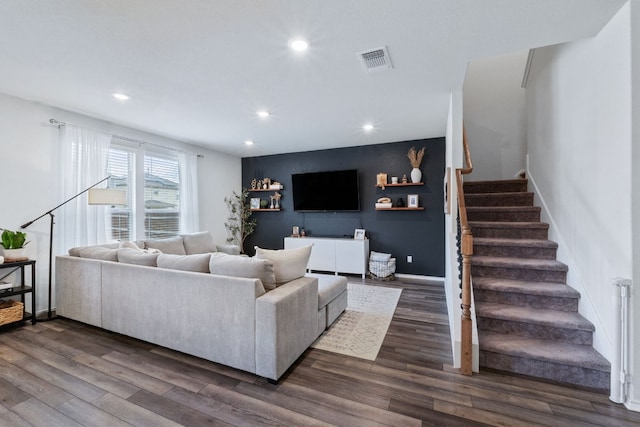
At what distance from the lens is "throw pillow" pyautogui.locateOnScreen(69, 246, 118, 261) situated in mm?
3053

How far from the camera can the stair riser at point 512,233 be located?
321 cm

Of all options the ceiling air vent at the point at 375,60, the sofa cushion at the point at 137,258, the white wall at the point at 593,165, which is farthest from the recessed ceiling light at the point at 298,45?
the sofa cushion at the point at 137,258

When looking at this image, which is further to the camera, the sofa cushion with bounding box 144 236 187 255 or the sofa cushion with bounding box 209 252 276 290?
the sofa cushion with bounding box 144 236 187 255

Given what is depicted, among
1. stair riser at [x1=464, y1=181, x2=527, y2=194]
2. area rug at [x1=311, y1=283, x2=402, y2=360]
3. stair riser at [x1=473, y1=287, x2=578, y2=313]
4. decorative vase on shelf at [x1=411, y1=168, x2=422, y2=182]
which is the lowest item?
area rug at [x1=311, y1=283, x2=402, y2=360]

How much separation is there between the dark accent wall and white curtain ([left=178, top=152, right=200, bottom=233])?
1.57 meters

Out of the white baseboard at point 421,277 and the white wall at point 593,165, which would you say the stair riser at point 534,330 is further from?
the white baseboard at point 421,277

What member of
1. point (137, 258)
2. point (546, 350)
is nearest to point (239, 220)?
point (137, 258)

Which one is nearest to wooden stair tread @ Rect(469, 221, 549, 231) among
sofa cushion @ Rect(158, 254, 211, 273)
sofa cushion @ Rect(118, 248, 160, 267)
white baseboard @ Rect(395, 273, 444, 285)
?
white baseboard @ Rect(395, 273, 444, 285)

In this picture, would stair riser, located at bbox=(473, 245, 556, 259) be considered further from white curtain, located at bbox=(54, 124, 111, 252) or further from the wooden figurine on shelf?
white curtain, located at bbox=(54, 124, 111, 252)

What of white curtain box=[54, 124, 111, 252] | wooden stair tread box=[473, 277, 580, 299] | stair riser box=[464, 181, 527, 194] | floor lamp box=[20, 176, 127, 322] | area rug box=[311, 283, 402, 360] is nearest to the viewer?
wooden stair tread box=[473, 277, 580, 299]

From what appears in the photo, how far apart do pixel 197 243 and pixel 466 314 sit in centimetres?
427

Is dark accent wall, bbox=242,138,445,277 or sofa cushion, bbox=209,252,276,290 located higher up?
dark accent wall, bbox=242,138,445,277

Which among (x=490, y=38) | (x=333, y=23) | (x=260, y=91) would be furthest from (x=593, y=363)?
(x=260, y=91)

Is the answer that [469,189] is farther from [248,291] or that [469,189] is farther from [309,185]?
[248,291]
